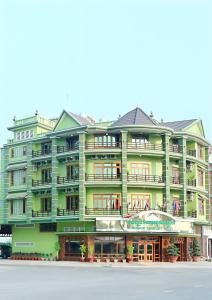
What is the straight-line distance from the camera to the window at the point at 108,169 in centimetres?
5562

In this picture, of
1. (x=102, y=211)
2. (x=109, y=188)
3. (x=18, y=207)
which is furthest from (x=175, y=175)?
(x=18, y=207)

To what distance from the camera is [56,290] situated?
2220 cm

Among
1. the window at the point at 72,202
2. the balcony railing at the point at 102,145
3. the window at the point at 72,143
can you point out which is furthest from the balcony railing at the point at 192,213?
the window at the point at 72,143

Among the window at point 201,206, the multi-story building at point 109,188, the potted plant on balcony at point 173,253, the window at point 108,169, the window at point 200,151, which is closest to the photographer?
the potted plant on balcony at point 173,253

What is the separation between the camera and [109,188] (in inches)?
2196

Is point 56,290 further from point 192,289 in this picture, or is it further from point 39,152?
point 39,152

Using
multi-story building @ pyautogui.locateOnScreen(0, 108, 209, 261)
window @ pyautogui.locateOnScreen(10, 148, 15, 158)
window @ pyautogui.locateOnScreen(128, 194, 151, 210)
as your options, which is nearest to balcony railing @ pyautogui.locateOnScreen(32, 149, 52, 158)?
multi-story building @ pyautogui.locateOnScreen(0, 108, 209, 261)

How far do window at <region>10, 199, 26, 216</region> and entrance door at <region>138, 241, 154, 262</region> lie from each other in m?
14.4

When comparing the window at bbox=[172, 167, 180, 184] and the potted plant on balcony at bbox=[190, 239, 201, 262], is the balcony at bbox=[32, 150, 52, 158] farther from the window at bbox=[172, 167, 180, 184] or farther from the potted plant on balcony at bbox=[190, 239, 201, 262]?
the potted plant on balcony at bbox=[190, 239, 201, 262]

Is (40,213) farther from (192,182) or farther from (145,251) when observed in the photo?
(192,182)

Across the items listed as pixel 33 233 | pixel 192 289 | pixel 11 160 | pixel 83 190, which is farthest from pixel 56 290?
pixel 11 160

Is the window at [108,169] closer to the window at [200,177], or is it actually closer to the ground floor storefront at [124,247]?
the ground floor storefront at [124,247]

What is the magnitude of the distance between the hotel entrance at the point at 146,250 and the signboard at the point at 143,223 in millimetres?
2101

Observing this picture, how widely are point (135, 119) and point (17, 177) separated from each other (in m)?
15.8
